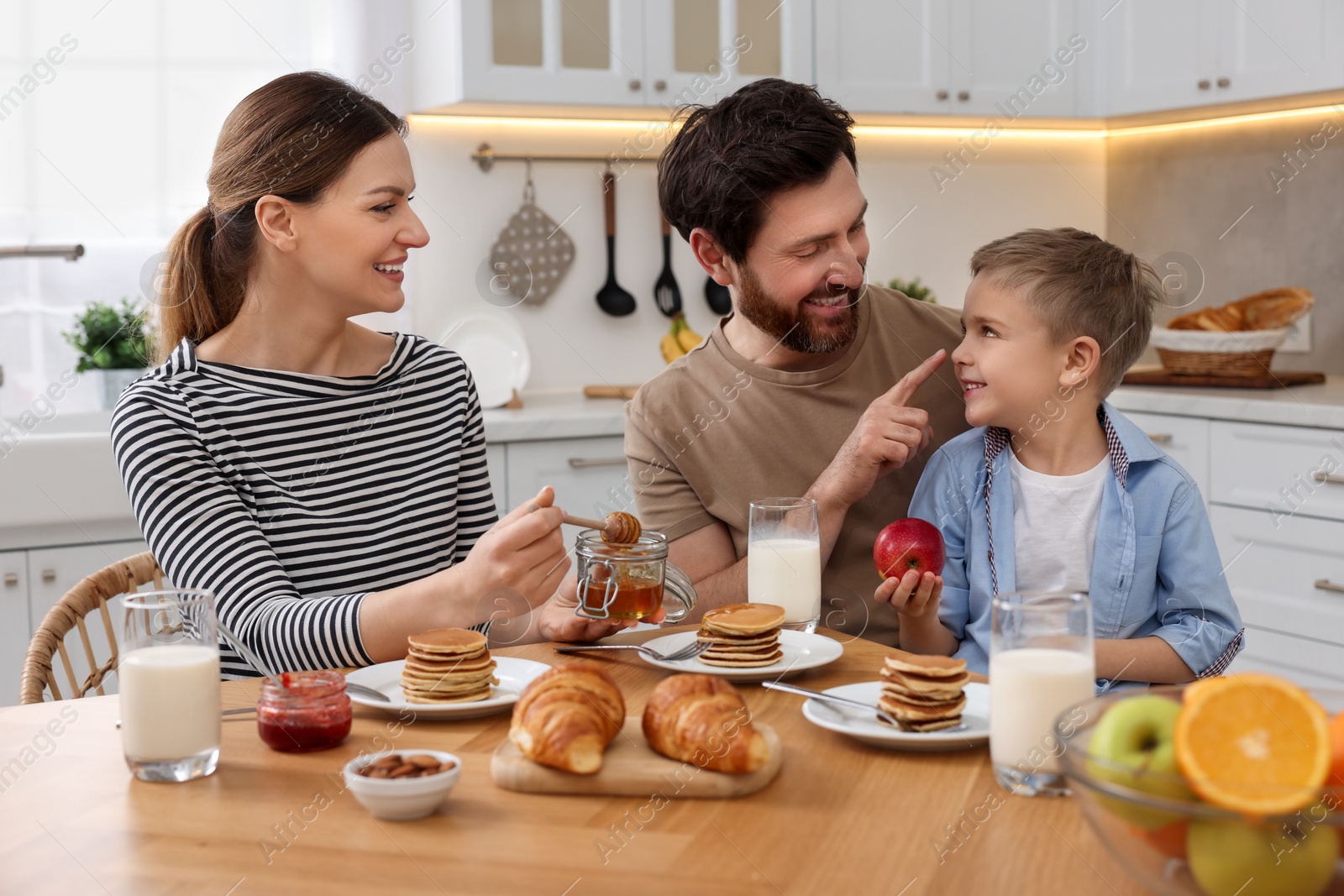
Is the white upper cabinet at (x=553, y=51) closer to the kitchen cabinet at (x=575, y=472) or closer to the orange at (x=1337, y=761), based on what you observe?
Result: the kitchen cabinet at (x=575, y=472)

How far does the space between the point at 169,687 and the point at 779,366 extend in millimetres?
1156

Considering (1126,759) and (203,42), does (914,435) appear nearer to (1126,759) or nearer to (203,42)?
(1126,759)

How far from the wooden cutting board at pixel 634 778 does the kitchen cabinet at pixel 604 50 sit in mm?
2598

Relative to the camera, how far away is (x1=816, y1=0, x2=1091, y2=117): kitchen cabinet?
369 cm

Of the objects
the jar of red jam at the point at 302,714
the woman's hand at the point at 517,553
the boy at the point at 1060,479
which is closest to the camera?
the jar of red jam at the point at 302,714

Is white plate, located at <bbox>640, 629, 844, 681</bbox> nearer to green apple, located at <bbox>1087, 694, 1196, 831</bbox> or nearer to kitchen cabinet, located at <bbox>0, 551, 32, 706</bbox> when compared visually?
green apple, located at <bbox>1087, 694, 1196, 831</bbox>

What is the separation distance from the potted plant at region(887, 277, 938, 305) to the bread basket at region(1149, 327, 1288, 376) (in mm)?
682

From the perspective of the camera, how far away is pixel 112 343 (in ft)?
10.7

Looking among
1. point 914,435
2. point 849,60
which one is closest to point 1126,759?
point 914,435

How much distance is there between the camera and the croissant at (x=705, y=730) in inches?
39.1

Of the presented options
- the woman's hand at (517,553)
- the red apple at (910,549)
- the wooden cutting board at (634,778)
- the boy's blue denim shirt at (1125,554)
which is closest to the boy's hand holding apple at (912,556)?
the red apple at (910,549)

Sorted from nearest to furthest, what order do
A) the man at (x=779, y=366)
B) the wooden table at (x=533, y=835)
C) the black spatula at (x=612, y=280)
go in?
the wooden table at (x=533, y=835)
the man at (x=779, y=366)
the black spatula at (x=612, y=280)

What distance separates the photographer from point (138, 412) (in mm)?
1570

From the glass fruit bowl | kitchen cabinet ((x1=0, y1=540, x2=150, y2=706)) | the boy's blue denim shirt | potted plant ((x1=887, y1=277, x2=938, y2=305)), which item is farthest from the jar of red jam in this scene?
potted plant ((x1=887, y1=277, x2=938, y2=305))
